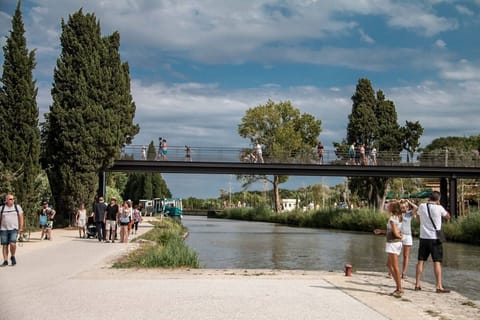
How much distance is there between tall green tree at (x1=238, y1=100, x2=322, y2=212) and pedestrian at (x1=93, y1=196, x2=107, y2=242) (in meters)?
52.9

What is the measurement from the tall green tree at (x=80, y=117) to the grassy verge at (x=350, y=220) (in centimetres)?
2322

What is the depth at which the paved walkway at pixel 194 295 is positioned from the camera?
8.91m

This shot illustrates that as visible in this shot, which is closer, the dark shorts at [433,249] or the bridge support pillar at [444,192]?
the dark shorts at [433,249]

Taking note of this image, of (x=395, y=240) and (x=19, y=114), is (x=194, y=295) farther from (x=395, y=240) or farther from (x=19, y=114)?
(x=19, y=114)

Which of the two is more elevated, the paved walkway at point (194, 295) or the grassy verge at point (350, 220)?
the paved walkway at point (194, 295)

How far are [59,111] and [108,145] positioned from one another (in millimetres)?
3721

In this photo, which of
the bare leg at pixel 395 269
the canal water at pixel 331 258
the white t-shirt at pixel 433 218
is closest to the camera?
the bare leg at pixel 395 269

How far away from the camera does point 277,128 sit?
80.5m

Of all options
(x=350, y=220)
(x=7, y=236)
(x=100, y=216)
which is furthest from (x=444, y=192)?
(x=7, y=236)

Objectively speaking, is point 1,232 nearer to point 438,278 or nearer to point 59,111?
point 438,278

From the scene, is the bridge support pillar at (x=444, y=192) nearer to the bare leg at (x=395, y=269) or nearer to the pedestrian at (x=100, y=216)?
the pedestrian at (x=100, y=216)

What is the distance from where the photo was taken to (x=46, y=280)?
12492 mm

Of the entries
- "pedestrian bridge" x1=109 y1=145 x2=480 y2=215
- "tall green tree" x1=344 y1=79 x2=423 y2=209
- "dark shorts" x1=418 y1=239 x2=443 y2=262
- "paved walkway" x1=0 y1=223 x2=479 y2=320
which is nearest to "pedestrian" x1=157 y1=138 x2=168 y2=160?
"pedestrian bridge" x1=109 y1=145 x2=480 y2=215

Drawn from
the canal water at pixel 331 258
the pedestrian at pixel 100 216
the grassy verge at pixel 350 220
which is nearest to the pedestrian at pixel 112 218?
the pedestrian at pixel 100 216
